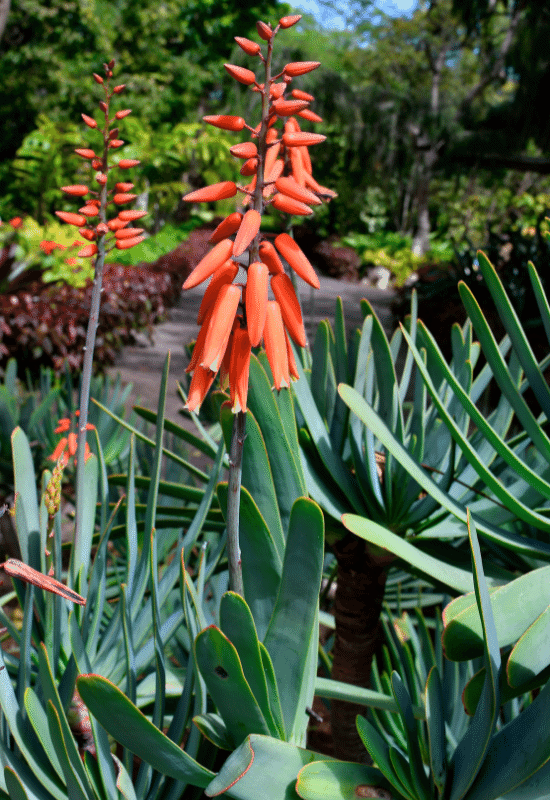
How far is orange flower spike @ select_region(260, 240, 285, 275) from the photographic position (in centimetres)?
63

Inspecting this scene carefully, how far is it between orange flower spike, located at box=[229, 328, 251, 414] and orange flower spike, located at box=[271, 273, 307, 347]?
6cm

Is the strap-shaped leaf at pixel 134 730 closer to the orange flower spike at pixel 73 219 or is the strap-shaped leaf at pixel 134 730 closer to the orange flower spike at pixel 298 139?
the orange flower spike at pixel 298 139

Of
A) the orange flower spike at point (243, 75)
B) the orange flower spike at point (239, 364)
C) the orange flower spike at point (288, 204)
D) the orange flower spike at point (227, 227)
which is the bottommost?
the orange flower spike at point (239, 364)

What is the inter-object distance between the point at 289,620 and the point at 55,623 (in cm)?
40

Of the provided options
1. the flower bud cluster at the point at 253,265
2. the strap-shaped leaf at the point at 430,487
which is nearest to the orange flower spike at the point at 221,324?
the flower bud cluster at the point at 253,265

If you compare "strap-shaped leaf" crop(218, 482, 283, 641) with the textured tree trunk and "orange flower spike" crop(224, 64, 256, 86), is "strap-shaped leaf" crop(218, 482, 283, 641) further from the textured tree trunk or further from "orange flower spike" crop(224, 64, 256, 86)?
"orange flower spike" crop(224, 64, 256, 86)

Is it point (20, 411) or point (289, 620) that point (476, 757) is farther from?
point (20, 411)

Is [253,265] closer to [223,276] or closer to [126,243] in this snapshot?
[223,276]

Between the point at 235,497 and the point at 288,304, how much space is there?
229mm

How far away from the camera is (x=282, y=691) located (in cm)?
67

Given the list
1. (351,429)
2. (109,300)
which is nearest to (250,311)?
(351,429)

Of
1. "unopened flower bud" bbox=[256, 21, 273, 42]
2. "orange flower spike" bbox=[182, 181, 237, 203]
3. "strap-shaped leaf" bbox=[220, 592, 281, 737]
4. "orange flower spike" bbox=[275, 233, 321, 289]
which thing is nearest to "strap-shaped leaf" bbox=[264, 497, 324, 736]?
"strap-shaped leaf" bbox=[220, 592, 281, 737]

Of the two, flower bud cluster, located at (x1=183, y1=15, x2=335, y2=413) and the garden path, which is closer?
flower bud cluster, located at (x1=183, y1=15, x2=335, y2=413)

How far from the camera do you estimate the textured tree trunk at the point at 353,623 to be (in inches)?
39.3
